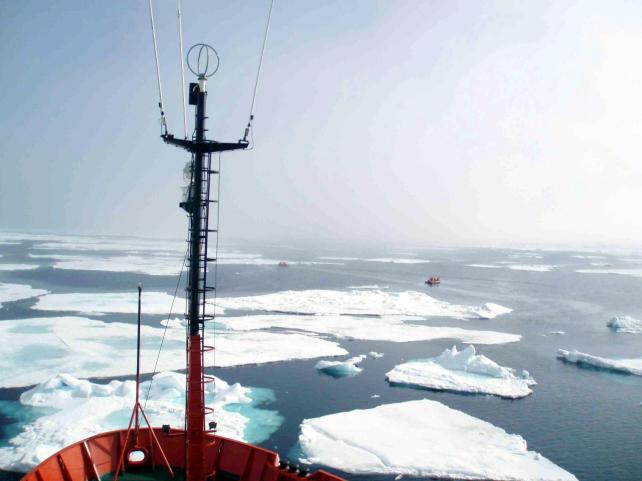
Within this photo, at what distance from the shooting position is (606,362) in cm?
1883

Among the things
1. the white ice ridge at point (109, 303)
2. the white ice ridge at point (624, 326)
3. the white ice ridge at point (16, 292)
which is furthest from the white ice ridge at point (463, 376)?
the white ice ridge at point (16, 292)

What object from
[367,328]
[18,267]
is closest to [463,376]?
[367,328]

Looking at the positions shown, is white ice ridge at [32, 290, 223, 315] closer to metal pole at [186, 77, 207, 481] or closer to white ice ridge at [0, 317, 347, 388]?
white ice ridge at [0, 317, 347, 388]

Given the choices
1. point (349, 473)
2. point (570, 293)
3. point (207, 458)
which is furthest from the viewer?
point (570, 293)

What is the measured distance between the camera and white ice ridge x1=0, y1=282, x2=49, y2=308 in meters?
30.1

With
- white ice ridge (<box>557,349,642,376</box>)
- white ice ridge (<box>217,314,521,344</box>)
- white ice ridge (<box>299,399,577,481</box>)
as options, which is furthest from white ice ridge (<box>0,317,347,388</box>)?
white ice ridge (<box>557,349,642,376</box>)

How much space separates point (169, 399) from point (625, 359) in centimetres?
1783

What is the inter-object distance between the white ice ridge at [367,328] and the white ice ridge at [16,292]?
14.1 metres

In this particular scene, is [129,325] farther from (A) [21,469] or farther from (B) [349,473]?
(B) [349,473]

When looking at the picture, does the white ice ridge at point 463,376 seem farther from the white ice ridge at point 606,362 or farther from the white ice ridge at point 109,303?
the white ice ridge at point 109,303

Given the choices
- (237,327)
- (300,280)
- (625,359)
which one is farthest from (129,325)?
(300,280)

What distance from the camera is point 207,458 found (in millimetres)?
7562

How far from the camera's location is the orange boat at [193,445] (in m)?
6.25

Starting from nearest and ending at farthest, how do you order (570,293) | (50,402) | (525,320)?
(50,402) → (525,320) → (570,293)
